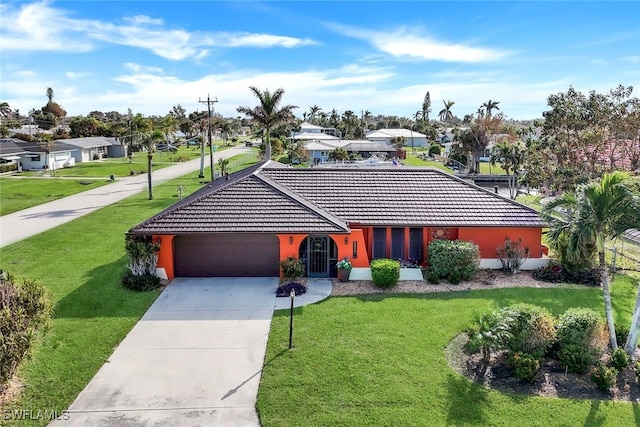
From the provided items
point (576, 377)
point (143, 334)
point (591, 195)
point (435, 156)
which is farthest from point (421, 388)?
point (435, 156)

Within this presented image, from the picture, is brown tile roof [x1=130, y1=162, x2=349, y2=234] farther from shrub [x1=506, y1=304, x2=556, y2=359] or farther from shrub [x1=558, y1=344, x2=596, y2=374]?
shrub [x1=558, y1=344, x2=596, y2=374]

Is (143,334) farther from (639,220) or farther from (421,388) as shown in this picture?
(639,220)

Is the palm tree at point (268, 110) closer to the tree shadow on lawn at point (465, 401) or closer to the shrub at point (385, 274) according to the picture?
the shrub at point (385, 274)

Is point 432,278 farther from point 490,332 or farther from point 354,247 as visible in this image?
point 490,332

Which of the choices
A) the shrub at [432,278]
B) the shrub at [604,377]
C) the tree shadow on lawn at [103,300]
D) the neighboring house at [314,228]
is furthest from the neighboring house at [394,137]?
the shrub at [604,377]

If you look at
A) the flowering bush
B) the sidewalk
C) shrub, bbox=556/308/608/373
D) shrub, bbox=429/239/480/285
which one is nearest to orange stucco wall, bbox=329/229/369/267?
the flowering bush

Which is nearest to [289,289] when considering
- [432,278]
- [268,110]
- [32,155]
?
[432,278]
